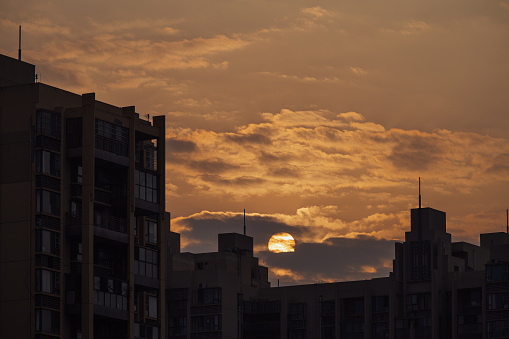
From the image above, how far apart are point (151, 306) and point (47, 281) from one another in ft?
47.6

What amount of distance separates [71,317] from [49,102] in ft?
58.4

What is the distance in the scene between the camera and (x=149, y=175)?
11656 centimetres

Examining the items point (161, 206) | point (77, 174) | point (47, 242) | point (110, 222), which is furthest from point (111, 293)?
point (161, 206)

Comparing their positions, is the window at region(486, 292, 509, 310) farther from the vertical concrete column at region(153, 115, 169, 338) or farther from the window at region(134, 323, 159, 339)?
the window at region(134, 323, 159, 339)

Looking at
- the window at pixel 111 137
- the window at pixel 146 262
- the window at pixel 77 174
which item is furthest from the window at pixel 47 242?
the window at pixel 146 262

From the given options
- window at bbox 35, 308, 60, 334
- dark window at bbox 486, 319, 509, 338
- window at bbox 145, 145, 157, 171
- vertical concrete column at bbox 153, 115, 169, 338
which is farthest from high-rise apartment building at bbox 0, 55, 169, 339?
dark window at bbox 486, 319, 509, 338

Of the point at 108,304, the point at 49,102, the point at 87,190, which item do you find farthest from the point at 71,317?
the point at 49,102

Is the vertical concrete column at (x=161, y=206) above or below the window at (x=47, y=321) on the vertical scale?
above

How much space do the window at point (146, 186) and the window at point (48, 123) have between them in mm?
9258

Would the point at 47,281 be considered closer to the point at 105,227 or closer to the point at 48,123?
the point at 105,227

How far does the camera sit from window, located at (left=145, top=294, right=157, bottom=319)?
117000 mm

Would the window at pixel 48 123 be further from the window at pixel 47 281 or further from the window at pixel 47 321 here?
the window at pixel 47 321

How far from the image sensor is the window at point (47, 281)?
344 ft

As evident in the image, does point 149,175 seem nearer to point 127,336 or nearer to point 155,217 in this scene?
point 155,217
